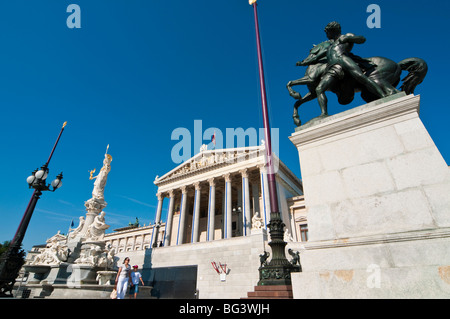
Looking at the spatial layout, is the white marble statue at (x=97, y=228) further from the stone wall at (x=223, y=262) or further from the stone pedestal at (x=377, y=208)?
the stone pedestal at (x=377, y=208)

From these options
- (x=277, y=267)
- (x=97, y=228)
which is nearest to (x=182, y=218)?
(x=97, y=228)

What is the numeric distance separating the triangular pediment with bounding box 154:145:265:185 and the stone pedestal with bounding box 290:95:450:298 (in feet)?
94.2

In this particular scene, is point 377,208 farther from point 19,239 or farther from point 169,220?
point 169,220

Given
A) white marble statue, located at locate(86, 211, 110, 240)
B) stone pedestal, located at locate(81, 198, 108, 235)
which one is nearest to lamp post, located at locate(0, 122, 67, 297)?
white marble statue, located at locate(86, 211, 110, 240)

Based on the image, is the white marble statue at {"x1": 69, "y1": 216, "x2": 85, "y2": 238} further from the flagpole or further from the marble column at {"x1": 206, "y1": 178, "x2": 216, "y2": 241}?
the marble column at {"x1": 206, "y1": 178, "x2": 216, "y2": 241}

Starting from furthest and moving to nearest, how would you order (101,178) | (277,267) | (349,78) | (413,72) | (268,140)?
(101,178)
(268,140)
(277,267)
(349,78)
(413,72)

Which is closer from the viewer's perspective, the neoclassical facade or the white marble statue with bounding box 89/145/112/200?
the white marble statue with bounding box 89/145/112/200

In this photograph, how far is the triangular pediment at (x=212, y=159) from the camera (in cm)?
3334

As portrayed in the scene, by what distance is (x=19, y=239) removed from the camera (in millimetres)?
9164

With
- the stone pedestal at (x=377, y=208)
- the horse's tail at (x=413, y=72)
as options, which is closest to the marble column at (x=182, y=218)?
the stone pedestal at (x=377, y=208)

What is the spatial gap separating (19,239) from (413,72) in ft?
44.9

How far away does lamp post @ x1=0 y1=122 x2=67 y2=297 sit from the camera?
28.2ft
